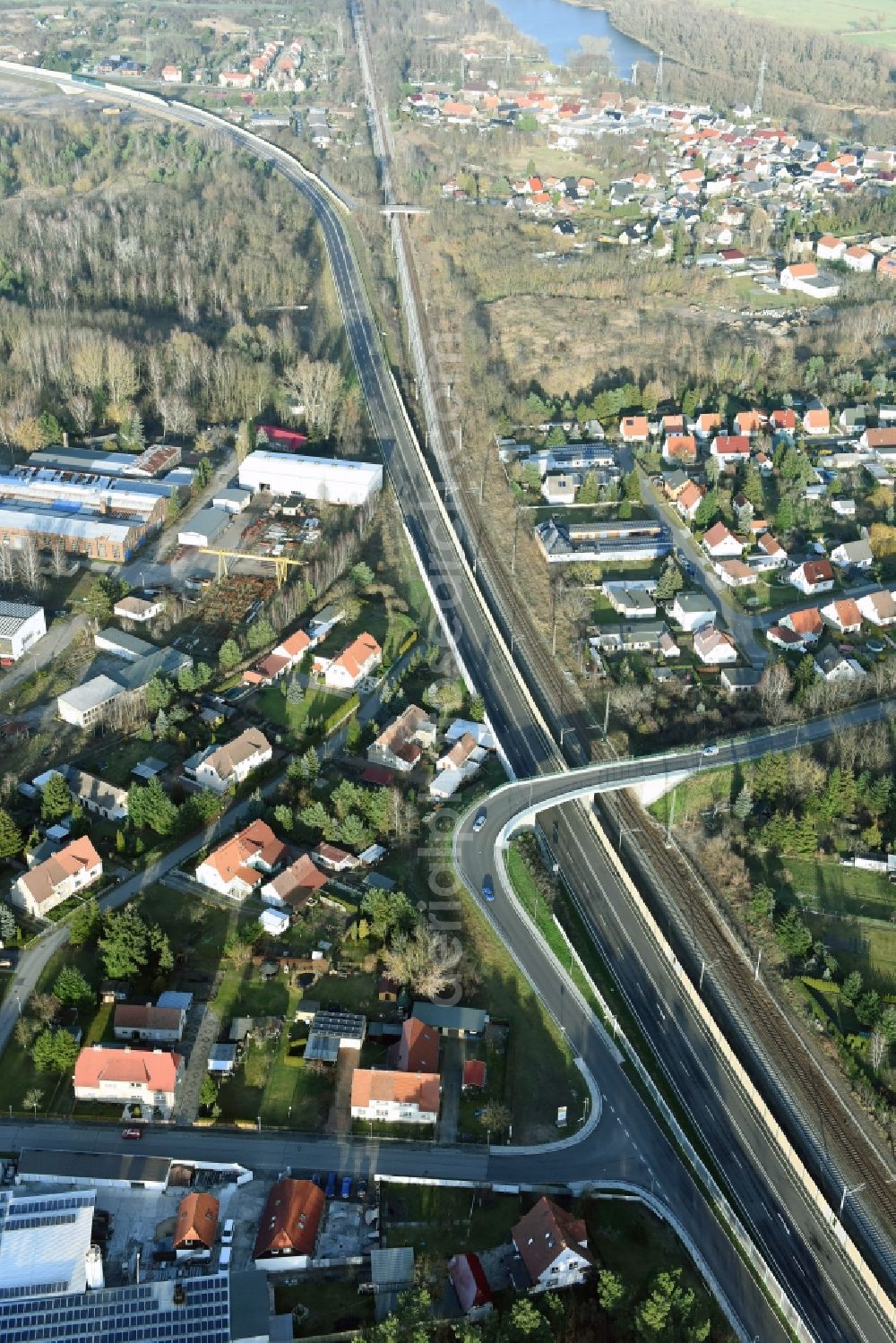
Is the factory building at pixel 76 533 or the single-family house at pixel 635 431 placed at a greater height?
the single-family house at pixel 635 431

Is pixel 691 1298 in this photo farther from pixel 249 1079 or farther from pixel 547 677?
pixel 547 677

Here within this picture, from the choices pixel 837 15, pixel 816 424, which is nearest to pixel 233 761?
pixel 816 424

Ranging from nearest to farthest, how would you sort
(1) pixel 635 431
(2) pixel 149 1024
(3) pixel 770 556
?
(2) pixel 149 1024 < (3) pixel 770 556 < (1) pixel 635 431

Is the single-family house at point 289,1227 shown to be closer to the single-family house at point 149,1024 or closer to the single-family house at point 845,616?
the single-family house at point 149,1024

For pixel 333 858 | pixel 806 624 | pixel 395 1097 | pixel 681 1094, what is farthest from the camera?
pixel 806 624

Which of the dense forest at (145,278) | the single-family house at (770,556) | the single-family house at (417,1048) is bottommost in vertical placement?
the single-family house at (417,1048)

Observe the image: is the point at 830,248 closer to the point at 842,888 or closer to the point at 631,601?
the point at 631,601

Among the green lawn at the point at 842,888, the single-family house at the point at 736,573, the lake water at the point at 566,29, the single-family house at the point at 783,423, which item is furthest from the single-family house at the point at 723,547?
the lake water at the point at 566,29
